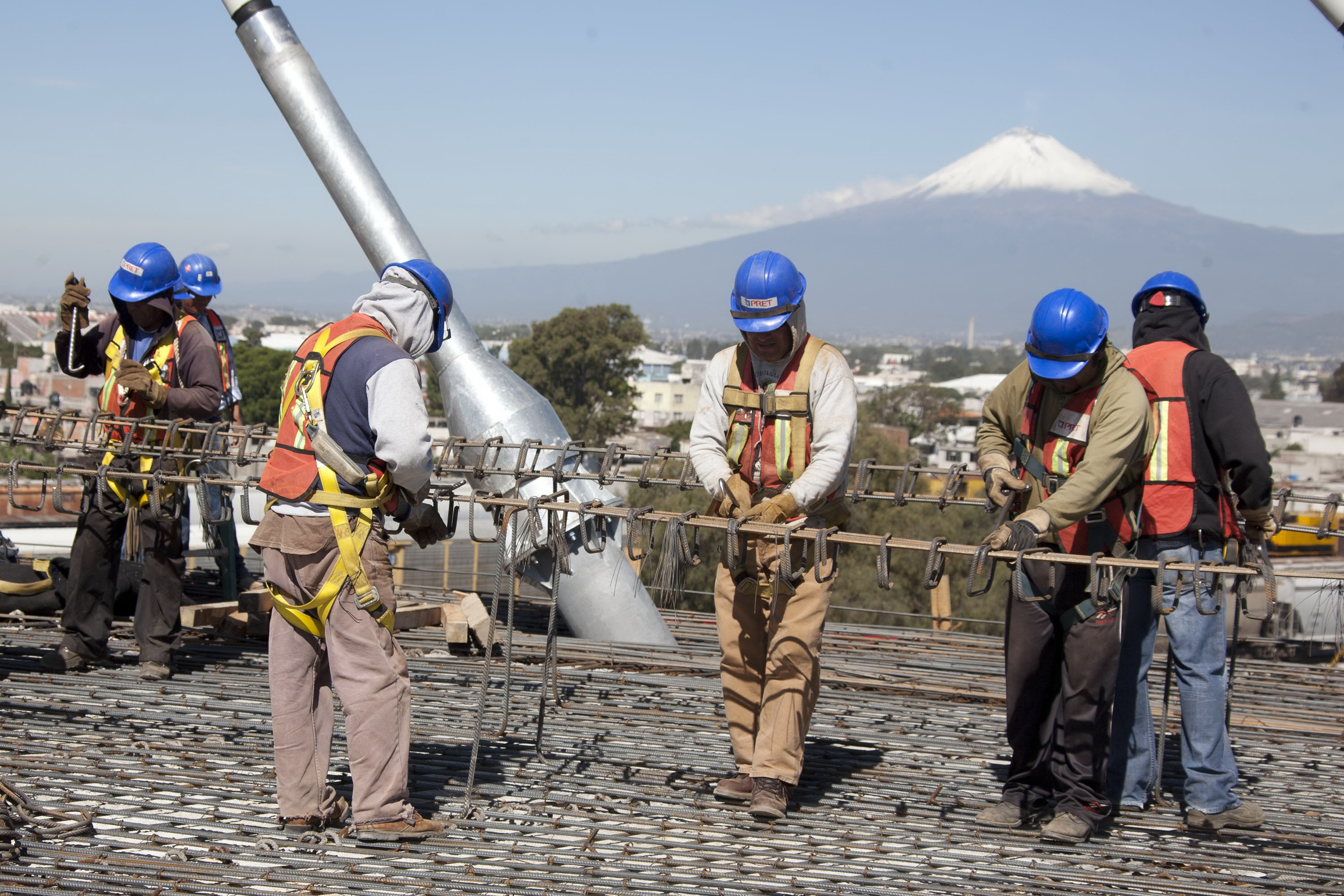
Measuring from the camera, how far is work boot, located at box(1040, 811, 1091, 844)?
14.4ft

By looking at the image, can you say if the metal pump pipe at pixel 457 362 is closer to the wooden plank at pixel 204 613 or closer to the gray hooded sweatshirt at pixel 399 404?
the wooden plank at pixel 204 613

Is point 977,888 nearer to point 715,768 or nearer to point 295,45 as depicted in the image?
point 715,768

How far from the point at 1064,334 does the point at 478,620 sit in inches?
158

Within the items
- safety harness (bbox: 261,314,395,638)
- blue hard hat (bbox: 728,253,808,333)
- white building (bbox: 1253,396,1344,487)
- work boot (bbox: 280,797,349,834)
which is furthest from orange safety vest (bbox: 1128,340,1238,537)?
white building (bbox: 1253,396,1344,487)

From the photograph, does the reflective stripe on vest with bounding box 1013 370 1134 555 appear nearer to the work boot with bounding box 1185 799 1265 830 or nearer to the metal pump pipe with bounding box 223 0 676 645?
the work boot with bounding box 1185 799 1265 830

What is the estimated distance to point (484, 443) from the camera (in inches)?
274

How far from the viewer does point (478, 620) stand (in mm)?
6973

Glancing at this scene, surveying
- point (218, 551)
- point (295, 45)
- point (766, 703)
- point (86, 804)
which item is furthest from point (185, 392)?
point (295, 45)

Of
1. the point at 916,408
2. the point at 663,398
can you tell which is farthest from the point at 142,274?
the point at 663,398

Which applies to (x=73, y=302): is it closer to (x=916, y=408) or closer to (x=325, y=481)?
(x=325, y=481)

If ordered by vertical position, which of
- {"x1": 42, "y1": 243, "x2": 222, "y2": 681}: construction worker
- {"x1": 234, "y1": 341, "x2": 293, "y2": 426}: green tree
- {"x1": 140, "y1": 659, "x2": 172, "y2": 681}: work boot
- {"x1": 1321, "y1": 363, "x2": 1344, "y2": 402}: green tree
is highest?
{"x1": 1321, "y1": 363, "x2": 1344, "y2": 402}: green tree

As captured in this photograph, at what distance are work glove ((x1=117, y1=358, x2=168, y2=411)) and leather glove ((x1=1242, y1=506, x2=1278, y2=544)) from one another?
5.27m

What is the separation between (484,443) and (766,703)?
297 cm

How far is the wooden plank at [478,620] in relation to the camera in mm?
6950
